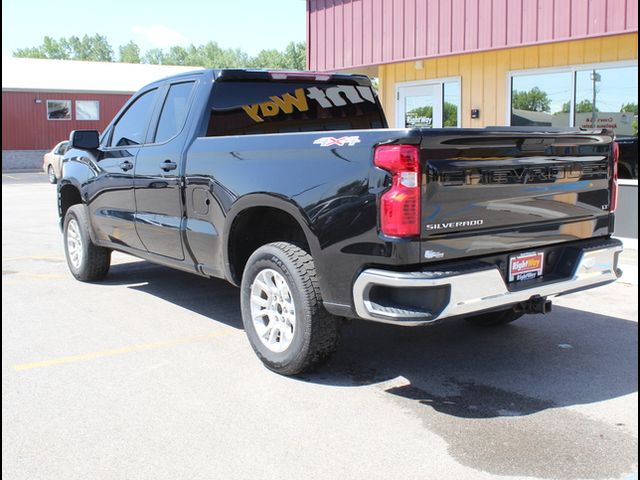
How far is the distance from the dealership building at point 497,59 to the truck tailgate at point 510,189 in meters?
4.57

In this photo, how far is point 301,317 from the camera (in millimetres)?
4395

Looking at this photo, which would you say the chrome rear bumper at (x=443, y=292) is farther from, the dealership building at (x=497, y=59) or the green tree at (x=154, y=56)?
the green tree at (x=154, y=56)

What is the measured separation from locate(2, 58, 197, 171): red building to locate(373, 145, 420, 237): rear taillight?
30.8 m

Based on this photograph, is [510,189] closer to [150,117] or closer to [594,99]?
[150,117]

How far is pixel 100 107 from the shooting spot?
3628 cm

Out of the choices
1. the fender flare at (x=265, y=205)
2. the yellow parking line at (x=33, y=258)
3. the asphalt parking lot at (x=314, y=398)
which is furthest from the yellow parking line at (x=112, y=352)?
the yellow parking line at (x=33, y=258)

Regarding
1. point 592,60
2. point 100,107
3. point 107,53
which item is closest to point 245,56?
point 107,53

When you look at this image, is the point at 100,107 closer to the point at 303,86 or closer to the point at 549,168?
the point at 303,86

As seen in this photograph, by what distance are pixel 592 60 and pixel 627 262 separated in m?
3.12

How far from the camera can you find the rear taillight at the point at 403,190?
12.4ft

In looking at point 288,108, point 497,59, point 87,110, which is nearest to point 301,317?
point 288,108

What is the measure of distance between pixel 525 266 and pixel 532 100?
7166mm

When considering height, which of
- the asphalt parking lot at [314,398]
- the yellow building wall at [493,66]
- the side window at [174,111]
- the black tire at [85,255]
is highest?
the yellow building wall at [493,66]

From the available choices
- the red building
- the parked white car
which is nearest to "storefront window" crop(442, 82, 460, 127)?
the parked white car
